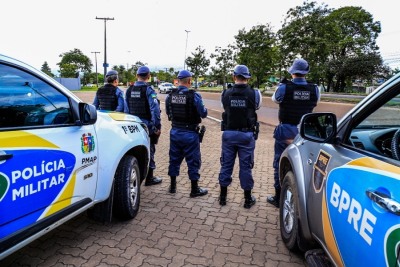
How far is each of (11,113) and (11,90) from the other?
18 centimetres

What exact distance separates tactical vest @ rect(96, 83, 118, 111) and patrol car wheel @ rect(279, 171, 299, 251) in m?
3.20

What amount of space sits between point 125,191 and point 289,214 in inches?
65.7

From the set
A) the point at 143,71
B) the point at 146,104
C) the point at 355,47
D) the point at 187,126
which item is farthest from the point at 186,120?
the point at 355,47

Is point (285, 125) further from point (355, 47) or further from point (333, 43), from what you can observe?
point (355, 47)

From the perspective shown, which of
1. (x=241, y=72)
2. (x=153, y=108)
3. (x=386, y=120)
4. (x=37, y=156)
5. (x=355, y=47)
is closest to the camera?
(x=37, y=156)

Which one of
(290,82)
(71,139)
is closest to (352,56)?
(290,82)

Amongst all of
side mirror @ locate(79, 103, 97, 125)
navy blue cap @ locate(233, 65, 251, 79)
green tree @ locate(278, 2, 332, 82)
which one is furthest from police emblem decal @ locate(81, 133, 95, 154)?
green tree @ locate(278, 2, 332, 82)

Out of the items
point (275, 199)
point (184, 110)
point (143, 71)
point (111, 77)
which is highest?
point (143, 71)

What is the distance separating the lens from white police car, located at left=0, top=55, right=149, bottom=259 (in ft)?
6.56

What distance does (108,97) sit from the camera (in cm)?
520

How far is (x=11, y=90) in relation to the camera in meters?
2.22

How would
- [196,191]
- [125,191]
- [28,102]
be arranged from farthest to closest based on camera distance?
[196,191], [125,191], [28,102]

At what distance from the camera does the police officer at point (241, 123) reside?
3.94 metres

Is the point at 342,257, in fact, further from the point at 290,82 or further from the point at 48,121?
the point at 290,82
